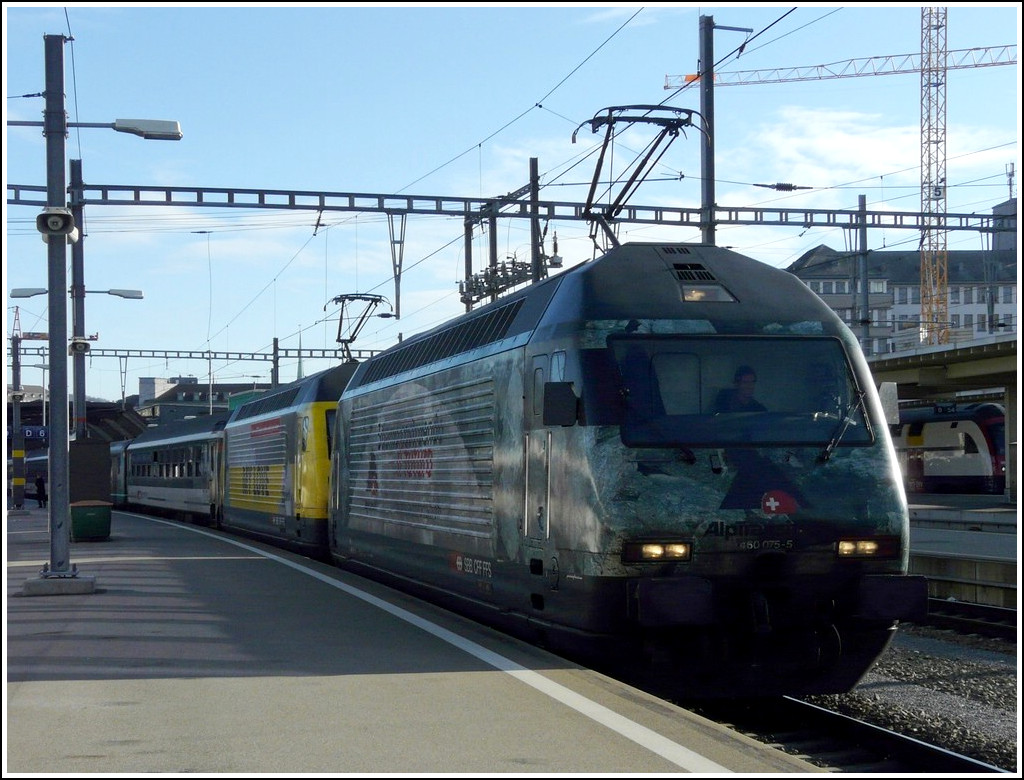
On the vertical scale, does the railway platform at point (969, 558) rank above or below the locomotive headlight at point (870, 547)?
below

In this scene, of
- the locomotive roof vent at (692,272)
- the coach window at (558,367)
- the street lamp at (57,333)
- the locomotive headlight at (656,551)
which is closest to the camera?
the locomotive headlight at (656,551)

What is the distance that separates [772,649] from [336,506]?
10908 mm

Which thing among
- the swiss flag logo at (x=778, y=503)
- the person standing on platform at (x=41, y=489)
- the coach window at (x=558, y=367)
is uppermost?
the coach window at (x=558, y=367)

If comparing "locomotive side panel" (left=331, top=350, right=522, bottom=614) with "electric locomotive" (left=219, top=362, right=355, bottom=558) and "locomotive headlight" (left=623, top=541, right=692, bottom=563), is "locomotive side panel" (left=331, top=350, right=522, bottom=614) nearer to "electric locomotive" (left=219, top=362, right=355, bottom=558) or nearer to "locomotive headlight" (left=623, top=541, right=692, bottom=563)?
"locomotive headlight" (left=623, top=541, right=692, bottom=563)

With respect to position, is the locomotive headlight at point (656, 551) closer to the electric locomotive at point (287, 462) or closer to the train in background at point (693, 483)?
the train in background at point (693, 483)

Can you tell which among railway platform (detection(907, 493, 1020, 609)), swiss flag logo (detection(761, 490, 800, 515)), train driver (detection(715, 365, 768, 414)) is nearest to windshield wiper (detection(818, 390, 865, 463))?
swiss flag logo (detection(761, 490, 800, 515))

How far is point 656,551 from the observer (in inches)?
344

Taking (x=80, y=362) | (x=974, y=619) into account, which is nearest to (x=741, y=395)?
(x=974, y=619)

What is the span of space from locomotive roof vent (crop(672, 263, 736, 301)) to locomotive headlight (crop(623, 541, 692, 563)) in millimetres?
2005

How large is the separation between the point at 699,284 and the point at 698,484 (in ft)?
5.85

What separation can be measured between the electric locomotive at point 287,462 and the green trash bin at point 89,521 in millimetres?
3048

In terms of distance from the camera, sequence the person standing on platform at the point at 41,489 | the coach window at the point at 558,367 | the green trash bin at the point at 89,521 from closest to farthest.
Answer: the coach window at the point at 558,367 < the green trash bin at the point at 89,521 < the person standing on platform at the point at 41,489

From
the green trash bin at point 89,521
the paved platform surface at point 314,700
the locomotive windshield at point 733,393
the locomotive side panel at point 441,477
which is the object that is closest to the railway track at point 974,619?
the locomotive windshield at point 733,393

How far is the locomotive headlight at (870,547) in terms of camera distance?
8.97 m
